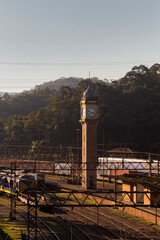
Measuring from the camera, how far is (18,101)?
5738 inches

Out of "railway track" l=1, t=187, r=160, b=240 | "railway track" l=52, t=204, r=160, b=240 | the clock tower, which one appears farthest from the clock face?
"railway track" l=52, t=204, r=160, b=240

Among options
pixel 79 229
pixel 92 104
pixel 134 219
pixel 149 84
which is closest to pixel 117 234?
pixel 79 229

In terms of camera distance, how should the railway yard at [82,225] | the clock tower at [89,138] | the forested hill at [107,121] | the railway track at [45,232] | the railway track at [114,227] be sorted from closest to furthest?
the railway track at [45,232], the railway track at [114,227], the railway yard at [82,225], the clock tower at [89,138], the forested hill at [107,121]

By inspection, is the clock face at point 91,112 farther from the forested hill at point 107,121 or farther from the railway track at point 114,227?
the forested hill at point 107,121

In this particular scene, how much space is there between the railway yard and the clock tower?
9023 mm

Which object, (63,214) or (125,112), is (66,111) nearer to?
(125,112)

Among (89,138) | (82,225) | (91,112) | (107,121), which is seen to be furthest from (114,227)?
(107,121)

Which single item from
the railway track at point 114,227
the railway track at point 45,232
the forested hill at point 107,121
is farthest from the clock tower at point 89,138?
the forested hill at point 107,121

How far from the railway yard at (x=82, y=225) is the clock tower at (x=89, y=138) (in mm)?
9023

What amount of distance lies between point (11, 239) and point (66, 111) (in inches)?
3059

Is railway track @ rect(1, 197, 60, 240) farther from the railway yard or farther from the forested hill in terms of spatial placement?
the forested hill

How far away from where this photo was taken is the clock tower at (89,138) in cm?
4712

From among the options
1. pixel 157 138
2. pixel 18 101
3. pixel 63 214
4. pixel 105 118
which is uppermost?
pixel 18 101

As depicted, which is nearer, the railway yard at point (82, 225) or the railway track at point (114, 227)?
the railway track at point (114, 227)
